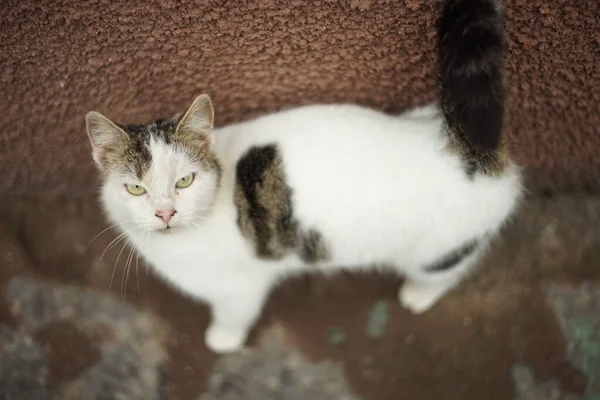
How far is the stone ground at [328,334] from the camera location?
1.36 meters

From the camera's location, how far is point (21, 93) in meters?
1.28

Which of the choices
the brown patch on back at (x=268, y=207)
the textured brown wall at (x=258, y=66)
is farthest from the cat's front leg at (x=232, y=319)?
the textured brown wall at (x=258, y=66)

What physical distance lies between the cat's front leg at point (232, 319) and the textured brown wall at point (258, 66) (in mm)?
509

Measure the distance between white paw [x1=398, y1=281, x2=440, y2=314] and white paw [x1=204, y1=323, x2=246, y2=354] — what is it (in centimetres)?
44

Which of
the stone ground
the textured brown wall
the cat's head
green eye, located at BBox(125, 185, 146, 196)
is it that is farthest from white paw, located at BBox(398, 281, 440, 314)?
green eye, located at BBox(125, 185, 146, 196)

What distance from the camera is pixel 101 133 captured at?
96cm

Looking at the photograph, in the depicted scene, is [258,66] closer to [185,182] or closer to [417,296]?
[185,182]

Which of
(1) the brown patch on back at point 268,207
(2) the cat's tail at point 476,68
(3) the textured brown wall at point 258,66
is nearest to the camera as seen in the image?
(2) the cat's tail at point 476,68

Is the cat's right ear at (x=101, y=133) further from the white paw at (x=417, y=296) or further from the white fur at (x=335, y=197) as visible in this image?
the white paw at (x=417, y=296)

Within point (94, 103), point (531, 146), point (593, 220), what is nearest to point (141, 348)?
point (94, 103)

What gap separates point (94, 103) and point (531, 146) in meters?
1.16

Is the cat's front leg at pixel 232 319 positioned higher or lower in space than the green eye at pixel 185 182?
lower

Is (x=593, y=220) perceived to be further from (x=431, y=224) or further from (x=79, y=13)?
(x=79, y=13)

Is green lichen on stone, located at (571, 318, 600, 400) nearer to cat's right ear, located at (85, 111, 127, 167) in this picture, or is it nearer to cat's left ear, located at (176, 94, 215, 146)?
cat's left ear, located at (176, 94, 215, 146)
